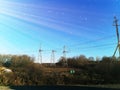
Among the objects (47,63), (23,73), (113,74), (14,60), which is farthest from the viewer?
(47,63)

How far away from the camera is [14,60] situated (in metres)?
78.8

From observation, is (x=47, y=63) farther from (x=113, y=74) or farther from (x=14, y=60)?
(x=113, y=74)

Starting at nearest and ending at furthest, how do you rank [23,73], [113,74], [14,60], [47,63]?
[113,74] < [23,73] < [14,60] < [47,63]

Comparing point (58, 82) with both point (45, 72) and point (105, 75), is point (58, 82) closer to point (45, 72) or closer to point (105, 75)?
Answer: point (45, 72)

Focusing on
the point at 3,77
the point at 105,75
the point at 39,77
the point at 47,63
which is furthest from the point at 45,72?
the point at 47,63

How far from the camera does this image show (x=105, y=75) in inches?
2437

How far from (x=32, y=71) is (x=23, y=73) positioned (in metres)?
2.28

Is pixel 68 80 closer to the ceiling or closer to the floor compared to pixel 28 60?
closer to the floor

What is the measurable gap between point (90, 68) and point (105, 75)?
7887mm

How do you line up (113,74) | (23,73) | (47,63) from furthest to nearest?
(47,63) < (23,73) < (113,74)

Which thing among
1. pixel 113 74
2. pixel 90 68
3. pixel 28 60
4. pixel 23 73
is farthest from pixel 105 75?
pixel 28 60

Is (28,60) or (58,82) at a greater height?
(28,60)

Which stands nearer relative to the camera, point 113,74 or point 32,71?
point 113,74

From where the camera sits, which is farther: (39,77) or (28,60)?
(28,60)
